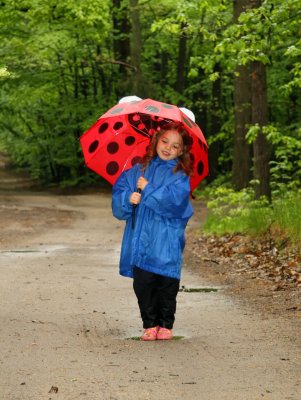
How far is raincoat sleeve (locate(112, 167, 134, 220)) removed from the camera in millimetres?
6777

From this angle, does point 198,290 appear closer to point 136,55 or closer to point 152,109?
point 152,109

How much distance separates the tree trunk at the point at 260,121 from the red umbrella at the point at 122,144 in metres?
7.75

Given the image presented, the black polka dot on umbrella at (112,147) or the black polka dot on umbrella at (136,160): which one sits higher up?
the black polka dot on umbrella at (112,147)

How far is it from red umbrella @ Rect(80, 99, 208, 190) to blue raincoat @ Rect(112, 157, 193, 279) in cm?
36

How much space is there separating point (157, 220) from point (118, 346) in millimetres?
1035

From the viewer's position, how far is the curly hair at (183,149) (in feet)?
22.1

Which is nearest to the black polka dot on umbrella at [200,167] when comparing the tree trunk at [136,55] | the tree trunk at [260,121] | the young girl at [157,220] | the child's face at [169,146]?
the young girl at [157,220]

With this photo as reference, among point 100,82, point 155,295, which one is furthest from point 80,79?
point 155,295

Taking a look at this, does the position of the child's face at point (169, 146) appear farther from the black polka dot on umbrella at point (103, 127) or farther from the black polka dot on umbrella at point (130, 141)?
the black polka dot on umbrella at point (103, 127)

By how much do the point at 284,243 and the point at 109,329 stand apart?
5.66 m

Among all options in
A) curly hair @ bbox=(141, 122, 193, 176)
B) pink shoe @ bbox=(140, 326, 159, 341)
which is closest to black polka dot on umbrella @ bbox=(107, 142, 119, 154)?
curly hair @ bbox=(141, 122, 193, 176)

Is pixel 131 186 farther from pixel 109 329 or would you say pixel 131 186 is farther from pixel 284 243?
pixel 284 243

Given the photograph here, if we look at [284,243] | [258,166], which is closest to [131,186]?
[284,243]

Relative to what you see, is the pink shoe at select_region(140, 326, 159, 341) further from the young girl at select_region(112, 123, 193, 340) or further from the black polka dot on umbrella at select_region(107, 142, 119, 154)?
the black polka dot on umbrella at select_region(107, 142, 119, 154)
